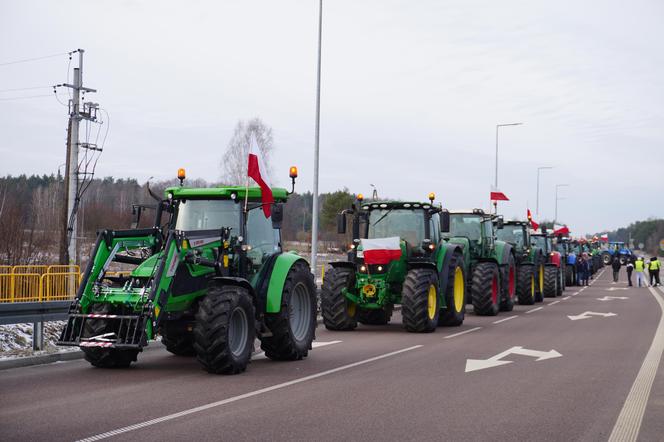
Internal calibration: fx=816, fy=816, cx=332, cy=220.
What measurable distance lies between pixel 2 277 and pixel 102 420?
10.8 meters

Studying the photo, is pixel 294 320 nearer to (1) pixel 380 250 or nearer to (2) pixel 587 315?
(1) pixel 380 250

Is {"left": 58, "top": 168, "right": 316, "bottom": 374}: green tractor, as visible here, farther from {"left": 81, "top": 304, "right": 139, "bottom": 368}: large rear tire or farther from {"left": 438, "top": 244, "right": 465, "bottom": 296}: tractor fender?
{"left": 438, "top": 244, "right": 465, "bottom": 296}: tractor fender

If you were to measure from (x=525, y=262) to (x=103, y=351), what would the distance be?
64.4ft

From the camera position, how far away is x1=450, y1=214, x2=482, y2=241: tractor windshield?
23.6 metres

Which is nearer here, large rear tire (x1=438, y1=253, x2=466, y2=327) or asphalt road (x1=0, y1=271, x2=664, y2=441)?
asphalt road (x1=0, y1=271, x2=664, y2=441)

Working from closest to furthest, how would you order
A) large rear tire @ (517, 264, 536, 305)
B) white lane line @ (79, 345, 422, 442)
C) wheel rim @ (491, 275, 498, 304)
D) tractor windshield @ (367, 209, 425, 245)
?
white lane line @ (79, 345, 422, 442)
tractor windshield @ (367, 209, 425, 245)
wheel rim @ (491, 275, 498, 304)
large rear tire @ (517, 264, 536, 305)

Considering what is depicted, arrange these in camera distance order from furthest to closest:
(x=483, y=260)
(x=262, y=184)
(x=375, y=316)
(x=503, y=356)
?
(x=483, y=260) → (x=375, y=316) → (x=503, y=356) → (x=262, y=184)

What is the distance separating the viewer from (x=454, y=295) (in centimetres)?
1923

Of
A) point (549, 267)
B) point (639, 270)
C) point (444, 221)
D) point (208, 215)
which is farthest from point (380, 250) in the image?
point (639, 270)

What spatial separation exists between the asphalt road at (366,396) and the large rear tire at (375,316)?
4032mm

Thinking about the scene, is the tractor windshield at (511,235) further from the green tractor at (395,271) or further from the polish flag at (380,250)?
the polish flag at (380,250)

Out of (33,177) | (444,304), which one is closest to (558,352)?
(444,304)

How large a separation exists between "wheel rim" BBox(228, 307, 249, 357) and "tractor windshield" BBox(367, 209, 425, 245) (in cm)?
763

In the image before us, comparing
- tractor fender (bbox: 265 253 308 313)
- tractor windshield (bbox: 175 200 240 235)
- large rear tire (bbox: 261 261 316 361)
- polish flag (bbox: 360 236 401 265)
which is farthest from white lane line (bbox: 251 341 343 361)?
polish flag (bbox: 360 236 401 265)
